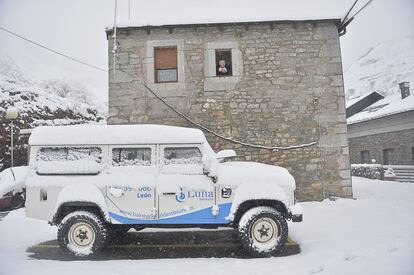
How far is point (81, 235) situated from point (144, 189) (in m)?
1.24

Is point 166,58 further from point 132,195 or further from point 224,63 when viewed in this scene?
point 132,195

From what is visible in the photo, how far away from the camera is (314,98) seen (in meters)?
10.9

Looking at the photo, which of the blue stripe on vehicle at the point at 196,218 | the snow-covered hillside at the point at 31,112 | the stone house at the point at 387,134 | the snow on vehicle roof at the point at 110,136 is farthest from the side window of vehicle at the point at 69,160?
the stone house at the point at 387,134

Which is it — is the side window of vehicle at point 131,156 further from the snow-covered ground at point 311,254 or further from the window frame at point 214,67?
the window frame at point 214,67

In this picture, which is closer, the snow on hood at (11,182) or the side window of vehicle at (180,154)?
the side window of vehicle at (180,154)

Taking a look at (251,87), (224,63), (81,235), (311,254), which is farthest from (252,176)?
(224,63)

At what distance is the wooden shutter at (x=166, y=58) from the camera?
36.6 feet

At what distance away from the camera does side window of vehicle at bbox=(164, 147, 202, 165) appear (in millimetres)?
6000

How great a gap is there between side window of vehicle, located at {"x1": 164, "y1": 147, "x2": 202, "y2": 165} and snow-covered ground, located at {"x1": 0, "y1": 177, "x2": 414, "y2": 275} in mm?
1574

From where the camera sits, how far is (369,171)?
66.3 ft

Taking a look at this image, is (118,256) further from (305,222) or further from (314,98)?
(314,98)

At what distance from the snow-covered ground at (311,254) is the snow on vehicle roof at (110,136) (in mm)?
1894

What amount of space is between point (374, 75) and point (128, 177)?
7596 centimetres

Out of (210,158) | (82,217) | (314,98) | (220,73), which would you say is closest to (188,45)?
(220,73)
